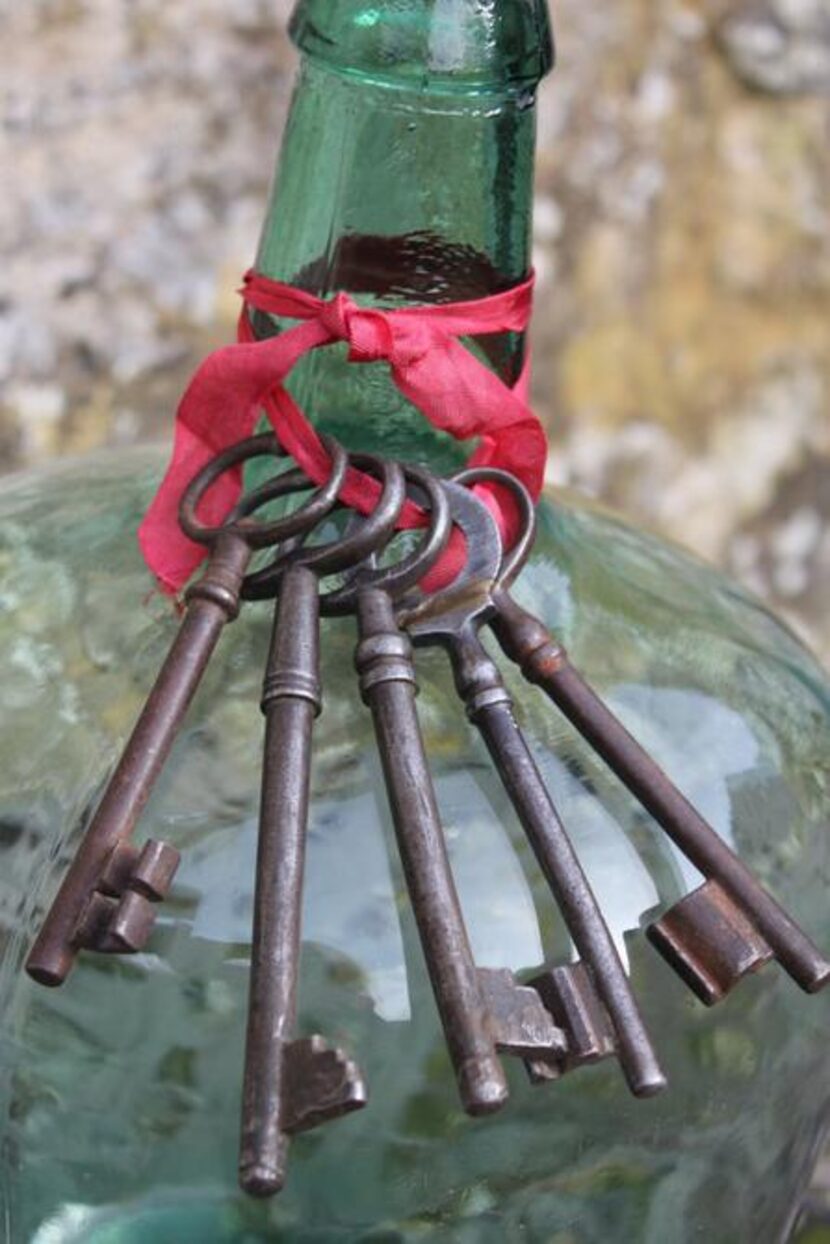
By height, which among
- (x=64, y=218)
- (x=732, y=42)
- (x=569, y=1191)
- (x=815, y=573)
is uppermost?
(x=732, y=42)

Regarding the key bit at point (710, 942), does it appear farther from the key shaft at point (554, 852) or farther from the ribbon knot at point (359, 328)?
the ribbon knot at point (359, 328)

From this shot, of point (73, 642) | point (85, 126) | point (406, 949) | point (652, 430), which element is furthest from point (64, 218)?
point (406, 949)

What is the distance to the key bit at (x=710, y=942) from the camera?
1.81 feet

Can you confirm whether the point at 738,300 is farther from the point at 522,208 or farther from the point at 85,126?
the point at 522,208

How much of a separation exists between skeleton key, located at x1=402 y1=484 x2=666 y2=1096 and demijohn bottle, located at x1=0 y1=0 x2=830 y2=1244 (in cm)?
5

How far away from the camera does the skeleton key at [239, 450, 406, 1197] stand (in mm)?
479

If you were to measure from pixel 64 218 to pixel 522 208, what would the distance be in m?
0.56

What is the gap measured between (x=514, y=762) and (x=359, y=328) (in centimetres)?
14

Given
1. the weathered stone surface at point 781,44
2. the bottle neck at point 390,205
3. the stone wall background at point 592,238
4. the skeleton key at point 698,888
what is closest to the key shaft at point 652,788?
the skeleton key at point 698,888

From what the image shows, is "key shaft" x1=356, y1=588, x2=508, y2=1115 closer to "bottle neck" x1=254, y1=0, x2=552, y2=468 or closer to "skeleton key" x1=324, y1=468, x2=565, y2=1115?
"skeleton key" x1=324, y1=468, x2=565, y2=1115

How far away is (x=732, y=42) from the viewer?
1288 mm

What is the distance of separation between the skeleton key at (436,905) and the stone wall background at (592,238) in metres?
0.64

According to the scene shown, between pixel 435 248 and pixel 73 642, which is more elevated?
pixel 435 248

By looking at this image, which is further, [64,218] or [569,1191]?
[64,218]
